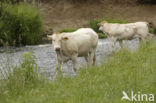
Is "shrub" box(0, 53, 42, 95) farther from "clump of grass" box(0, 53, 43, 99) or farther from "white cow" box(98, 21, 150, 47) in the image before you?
"white cow" box(98, 21, 150, 47)

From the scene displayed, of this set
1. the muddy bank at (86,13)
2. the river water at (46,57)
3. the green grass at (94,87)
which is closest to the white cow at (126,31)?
the river water at (46,57)

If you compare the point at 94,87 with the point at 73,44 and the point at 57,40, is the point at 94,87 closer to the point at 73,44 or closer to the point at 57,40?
the point at 57,40

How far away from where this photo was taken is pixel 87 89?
5.85 meters

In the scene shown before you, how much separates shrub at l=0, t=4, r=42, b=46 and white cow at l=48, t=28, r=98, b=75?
7.68 meters

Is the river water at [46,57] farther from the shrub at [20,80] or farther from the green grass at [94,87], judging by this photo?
the shrub at [20,80]

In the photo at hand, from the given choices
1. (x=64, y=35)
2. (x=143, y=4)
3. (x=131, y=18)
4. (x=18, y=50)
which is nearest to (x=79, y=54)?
(x=64, y=35)

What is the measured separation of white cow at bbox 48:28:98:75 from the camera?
26.2ft

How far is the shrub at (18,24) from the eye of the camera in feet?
54.0

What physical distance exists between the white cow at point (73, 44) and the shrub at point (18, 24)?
25.2 ft

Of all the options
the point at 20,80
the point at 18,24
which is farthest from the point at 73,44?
the point at 18,24

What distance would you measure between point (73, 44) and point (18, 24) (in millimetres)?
8821

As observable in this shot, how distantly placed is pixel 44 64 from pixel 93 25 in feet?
35.1

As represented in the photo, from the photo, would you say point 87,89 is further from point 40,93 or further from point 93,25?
point 93,25

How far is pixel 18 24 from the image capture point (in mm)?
16562
